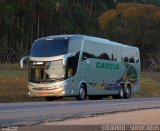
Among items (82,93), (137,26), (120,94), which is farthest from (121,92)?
(137,26)

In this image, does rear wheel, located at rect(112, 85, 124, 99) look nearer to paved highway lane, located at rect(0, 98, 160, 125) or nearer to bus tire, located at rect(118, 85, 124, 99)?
bus tire, located at rect(118, 85, 124, 99)

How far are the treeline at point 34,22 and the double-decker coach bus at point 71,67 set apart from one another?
3164 centimetres

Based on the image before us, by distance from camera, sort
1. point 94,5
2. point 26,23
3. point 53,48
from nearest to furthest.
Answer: point 53,48 → point 26,23 → point 94,5

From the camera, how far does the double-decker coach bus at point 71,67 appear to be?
3078 cm

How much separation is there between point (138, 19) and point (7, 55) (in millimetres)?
24194

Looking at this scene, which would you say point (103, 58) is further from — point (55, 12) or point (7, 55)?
point (55, 12)

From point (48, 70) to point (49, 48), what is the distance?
1243mm

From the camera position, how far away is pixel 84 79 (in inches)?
1291

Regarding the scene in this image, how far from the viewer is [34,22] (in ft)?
247

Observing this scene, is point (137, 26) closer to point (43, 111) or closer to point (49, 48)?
point (49, 48)

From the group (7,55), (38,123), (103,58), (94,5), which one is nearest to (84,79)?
(103,58)

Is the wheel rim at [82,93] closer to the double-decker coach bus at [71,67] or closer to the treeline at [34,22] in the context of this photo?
the double-decker coach bus at [71,67]

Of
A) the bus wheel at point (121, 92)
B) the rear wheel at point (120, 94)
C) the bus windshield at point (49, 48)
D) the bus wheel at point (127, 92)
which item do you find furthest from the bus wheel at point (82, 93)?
the bus wheel at point (127, 92)

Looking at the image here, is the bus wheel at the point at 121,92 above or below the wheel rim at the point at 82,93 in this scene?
below
